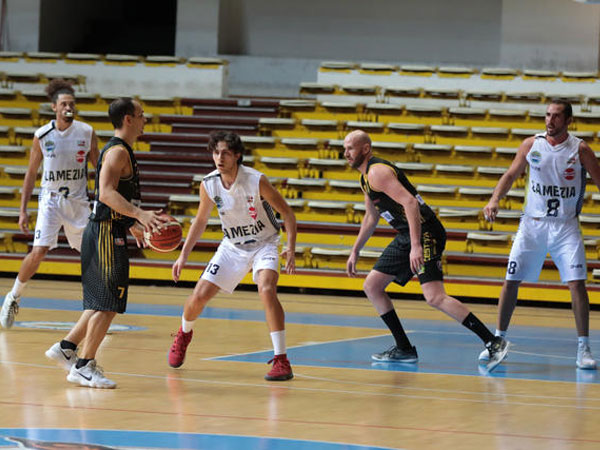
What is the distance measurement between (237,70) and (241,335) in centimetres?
1355

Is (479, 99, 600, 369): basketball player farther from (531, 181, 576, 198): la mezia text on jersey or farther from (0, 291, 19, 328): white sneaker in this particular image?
(0, 291, 19, 328): white sneaker

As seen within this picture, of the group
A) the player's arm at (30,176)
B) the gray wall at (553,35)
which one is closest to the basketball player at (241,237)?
the player's arm at (30,176)

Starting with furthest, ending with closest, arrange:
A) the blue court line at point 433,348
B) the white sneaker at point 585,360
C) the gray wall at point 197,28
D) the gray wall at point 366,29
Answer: the gray wall at point 366,29 → the gray wall at point 197,28 → the white sneaker at point 585,360 → the blue court line at point 433,348

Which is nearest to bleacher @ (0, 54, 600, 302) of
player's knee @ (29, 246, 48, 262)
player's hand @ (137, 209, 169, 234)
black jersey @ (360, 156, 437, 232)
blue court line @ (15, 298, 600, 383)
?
blue court line @ (15, 298, 600, 383)

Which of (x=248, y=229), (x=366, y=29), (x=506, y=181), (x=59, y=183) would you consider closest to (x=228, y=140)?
(x=248, y=229)

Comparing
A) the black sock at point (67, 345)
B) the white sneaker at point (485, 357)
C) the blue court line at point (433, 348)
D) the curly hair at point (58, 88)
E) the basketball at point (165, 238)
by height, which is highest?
the curly hair at point (58, 88)

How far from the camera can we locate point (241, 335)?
8.38 metres

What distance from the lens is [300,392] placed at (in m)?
5.79

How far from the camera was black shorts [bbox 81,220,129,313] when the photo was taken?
573cm

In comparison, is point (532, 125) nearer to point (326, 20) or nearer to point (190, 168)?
point (190, 168)

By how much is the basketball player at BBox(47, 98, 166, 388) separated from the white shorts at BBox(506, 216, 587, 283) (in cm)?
287

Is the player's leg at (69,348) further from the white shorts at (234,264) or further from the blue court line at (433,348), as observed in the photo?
the blue court line at (433,348)

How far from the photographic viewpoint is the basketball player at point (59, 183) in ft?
27.3

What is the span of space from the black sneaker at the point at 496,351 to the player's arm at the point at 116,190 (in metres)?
2.62
